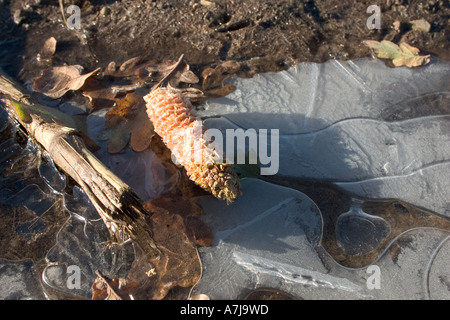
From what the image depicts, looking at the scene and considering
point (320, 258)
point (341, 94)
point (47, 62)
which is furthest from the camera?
point (47, 62)

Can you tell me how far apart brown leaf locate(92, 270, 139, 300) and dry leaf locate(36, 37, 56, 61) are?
5.66ft

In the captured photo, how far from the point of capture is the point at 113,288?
6.78 feet

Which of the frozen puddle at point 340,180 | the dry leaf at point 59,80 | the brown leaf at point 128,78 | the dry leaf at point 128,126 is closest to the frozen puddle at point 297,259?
the frozen puddle at point 340,180

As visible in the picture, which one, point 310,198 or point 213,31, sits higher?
point 213,31

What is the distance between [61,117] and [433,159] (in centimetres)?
223

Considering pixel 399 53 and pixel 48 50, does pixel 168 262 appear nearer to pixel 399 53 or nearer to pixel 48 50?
pixel 48 50

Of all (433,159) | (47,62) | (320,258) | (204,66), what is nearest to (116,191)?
(320,258)

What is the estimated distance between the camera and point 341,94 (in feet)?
9.21

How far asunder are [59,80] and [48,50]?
0.36m

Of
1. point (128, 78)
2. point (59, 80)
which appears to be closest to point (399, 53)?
point (128, 78)

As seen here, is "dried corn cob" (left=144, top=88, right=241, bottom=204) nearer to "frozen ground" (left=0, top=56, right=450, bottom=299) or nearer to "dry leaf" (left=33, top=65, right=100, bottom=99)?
"frozen ground" (left=0, top=56, right=450, bottom=299)

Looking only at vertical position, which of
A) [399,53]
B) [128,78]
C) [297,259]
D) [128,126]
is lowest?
[297,259]

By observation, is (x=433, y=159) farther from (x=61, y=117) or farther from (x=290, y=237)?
(x=61, y=117)

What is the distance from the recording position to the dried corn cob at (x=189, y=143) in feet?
6.89
